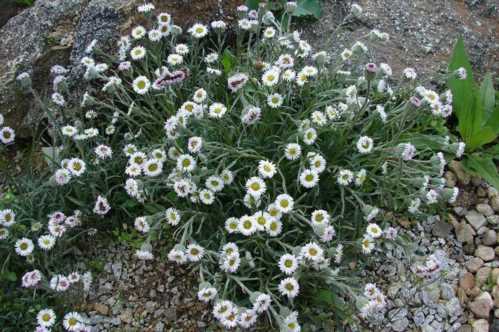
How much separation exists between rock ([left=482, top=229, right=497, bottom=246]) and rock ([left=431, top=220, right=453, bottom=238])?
0.18m

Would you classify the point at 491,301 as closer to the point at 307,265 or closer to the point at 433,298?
the point at 433,298

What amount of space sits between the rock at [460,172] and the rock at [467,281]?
58cm

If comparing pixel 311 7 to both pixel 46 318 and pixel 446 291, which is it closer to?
pixel 446 291

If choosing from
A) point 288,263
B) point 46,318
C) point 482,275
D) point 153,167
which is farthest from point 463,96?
point 46,318

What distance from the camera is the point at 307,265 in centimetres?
257

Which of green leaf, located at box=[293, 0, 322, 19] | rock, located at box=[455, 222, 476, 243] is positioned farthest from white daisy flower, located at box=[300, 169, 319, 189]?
green leaf, located at box=[293, 0, 322, 19]

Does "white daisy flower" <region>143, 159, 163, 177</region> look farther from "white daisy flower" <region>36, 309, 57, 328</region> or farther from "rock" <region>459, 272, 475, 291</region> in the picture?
"rock" <region>459, 272, 475, 291</region>

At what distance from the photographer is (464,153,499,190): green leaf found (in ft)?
10.4

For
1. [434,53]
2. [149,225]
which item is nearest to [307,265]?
[149,225]

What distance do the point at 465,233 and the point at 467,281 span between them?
289mm

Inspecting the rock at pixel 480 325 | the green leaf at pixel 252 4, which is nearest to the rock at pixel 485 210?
the rock at pixel 480 325

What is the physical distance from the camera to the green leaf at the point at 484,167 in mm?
3183

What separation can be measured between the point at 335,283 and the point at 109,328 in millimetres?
1104

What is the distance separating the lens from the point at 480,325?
9.20 ft
